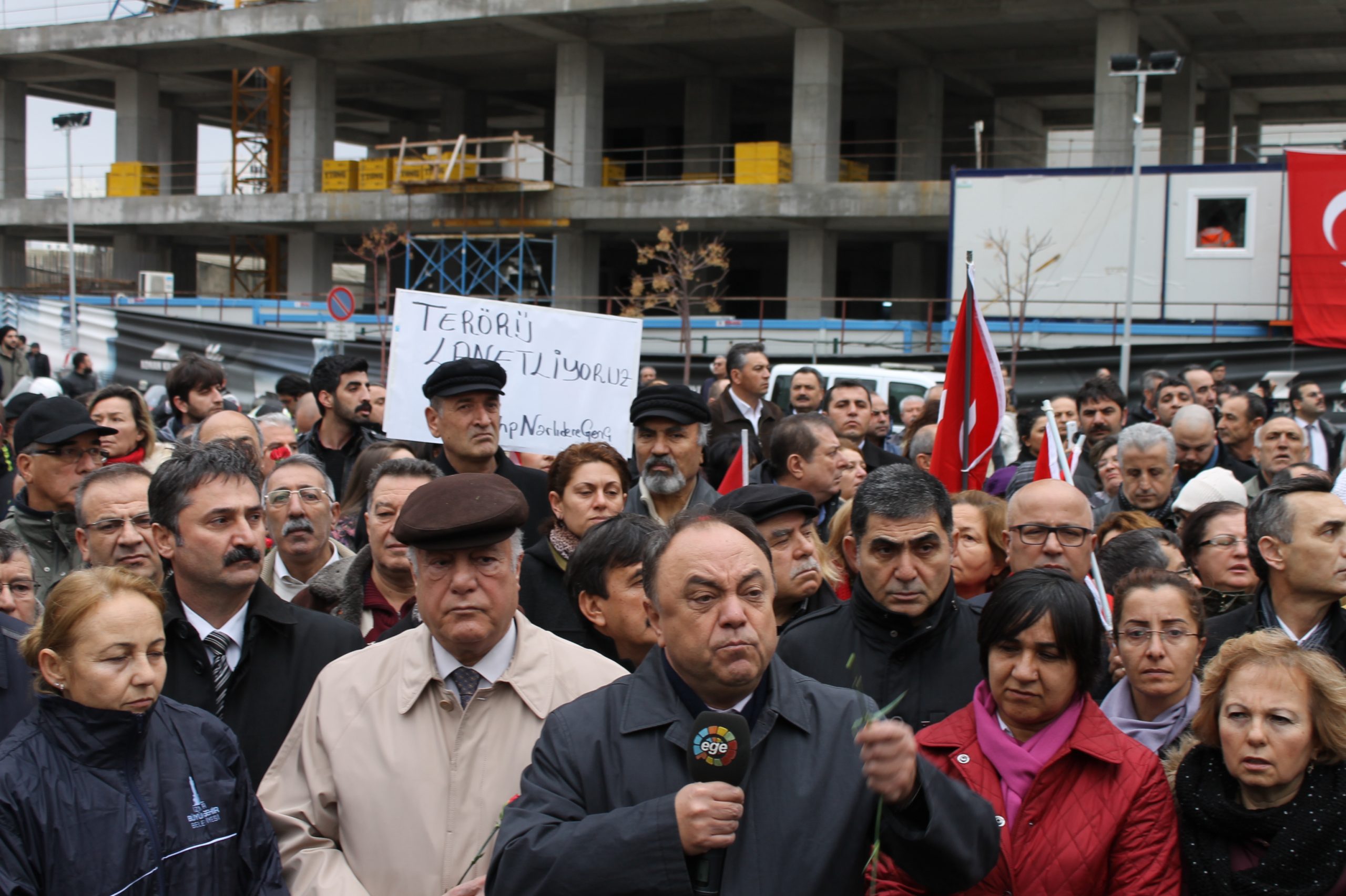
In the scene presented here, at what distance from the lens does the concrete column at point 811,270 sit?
34875 millimetres

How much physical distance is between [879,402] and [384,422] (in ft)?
16.0

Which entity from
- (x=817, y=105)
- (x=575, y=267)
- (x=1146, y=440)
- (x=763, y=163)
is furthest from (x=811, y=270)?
(x=1146, y=440)

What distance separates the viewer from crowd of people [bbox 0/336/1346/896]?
2.76 meters

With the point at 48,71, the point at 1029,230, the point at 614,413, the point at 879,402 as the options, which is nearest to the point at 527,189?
the point at 1029,230

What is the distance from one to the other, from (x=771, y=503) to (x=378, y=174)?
119ft

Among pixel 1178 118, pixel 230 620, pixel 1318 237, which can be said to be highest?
pixel 1178 118

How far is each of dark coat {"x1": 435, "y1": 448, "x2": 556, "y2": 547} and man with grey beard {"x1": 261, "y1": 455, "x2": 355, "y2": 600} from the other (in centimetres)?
83

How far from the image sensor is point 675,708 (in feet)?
9.25

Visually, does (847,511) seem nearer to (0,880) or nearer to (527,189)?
(0,880)

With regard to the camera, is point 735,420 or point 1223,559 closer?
point 1223,559

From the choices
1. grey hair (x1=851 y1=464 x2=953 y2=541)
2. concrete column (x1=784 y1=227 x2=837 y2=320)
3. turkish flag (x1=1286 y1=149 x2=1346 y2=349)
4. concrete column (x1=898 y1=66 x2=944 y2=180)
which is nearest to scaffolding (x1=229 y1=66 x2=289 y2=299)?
concrete column (x1=784 y1=227 x2=837 y2=320)

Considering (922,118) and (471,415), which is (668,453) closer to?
(471,415)

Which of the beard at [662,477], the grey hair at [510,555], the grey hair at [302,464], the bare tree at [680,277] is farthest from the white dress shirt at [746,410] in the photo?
the bare tree at [680,277]

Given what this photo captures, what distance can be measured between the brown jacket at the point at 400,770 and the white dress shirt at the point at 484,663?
0.03 metres
